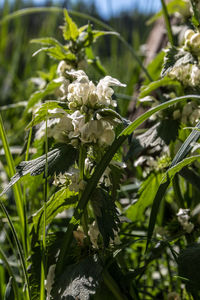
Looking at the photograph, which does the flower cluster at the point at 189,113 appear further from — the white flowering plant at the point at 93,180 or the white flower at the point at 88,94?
the white flower at the point at 88,94

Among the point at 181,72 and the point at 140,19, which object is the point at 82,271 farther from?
the point at 140,19

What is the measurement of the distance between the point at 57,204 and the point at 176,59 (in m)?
0.34

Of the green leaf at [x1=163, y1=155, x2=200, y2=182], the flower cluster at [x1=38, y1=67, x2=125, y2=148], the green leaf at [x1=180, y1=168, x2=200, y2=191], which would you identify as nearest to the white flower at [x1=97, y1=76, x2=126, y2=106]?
the flower cluster at [x1=38, y1=67, x2=125, y2=148]

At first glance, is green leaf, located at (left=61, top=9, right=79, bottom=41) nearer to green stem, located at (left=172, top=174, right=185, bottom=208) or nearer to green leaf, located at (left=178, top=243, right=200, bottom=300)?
green stem, located at (left=172, top=174, right=185, bottom=208)

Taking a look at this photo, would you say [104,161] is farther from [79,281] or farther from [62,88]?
[62,88]

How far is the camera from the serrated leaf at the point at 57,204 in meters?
0.70

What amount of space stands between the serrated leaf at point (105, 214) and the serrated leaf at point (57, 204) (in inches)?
2.1

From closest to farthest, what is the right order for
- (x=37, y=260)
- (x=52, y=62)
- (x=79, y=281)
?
(x=79, y=281) < (x=37, y=260) < (x=52, y=62)

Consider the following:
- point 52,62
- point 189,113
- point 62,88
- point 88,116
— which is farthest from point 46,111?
point 52,62

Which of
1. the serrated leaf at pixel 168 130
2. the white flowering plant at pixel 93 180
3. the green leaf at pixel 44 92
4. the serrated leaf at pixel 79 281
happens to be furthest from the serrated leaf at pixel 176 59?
the serrated leaf at pixel 79 281

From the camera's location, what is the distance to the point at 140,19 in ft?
6.73

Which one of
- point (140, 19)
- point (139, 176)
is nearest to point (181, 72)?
point (139, 176)

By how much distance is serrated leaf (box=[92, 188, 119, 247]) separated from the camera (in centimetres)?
61

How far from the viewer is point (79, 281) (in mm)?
620
